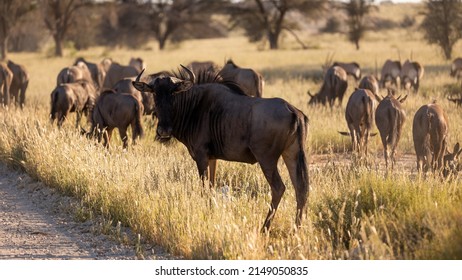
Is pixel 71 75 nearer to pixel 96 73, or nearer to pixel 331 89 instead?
pixel 96 73

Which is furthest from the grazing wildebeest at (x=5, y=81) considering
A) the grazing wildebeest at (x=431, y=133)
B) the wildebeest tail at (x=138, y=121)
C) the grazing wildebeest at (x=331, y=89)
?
the grazing wildebeest at (x=431, y=133)

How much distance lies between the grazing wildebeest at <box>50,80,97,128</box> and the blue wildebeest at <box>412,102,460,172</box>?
20.4 ft

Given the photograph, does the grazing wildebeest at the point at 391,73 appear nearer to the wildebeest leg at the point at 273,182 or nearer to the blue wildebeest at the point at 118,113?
the blue wildebeest at the point at 118,113

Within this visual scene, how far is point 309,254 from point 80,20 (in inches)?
2174

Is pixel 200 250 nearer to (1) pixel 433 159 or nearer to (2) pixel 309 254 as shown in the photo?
(2) pixel 309 254

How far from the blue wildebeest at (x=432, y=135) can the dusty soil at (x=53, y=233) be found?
432 centimetres

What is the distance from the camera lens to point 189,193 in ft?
26.3

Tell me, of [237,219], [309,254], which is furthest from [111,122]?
[309,254]

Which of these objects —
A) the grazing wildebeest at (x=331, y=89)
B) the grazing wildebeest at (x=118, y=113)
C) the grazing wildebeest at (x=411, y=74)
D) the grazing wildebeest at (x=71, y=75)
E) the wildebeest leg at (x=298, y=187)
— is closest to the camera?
the wildebeest leg at (x=298, y=187)

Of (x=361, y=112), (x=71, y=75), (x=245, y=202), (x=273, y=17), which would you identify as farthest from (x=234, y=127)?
(x=273, y=17)

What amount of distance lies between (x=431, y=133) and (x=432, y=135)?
35mm

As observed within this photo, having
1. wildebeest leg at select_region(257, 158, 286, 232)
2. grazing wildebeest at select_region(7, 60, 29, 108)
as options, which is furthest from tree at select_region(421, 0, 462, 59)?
wildebeest leg at select_region(257, 158, 286, 232)

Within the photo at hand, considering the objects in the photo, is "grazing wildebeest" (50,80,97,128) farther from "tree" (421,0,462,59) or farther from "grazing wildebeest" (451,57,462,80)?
"tree" (421,0,462,59)

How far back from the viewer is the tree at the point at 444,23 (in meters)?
35.6
